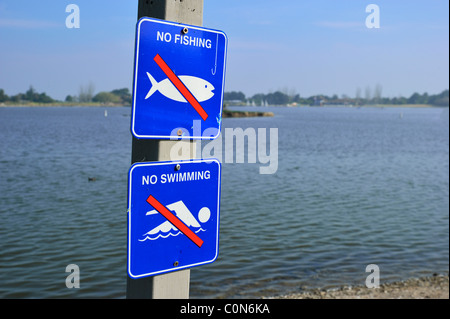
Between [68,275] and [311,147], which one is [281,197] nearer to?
[68,275]

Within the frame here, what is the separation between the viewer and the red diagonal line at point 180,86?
251 cm

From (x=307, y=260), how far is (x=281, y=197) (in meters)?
8.47

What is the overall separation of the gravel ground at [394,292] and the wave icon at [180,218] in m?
7.95

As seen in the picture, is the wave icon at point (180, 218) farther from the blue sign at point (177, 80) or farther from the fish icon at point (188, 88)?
the fish icon at point (188, 88)

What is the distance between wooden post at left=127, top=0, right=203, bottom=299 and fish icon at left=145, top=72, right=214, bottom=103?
252mm

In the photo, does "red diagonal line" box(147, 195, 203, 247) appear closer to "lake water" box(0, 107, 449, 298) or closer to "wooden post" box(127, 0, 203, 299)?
"wooden post" box(127, 0, 203, 299)

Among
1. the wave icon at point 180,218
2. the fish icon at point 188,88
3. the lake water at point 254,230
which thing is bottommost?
the lake water at point 254,230

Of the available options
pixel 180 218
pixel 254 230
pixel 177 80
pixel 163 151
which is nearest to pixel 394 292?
pixel 254 230

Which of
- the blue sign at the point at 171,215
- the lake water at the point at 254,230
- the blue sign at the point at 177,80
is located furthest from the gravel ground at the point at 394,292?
the blue sign at the point at 177,80

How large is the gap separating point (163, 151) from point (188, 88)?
37 centimetres

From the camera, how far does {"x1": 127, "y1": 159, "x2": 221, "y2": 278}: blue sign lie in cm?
250

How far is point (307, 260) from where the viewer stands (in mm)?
13383

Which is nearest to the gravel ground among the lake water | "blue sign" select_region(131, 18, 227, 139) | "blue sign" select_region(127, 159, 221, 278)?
the lake water

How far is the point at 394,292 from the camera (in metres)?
10.5
